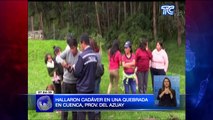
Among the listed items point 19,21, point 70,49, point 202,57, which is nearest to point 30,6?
point 19,21

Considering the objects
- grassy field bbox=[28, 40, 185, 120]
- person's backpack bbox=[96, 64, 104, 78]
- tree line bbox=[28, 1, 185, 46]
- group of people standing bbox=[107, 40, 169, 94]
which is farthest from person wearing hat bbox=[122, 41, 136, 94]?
person's backpack bbox=[96, 64, 104, 78]

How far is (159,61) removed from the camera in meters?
7.80

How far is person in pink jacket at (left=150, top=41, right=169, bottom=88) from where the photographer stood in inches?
306

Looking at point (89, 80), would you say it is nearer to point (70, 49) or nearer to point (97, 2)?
point (70, 49)

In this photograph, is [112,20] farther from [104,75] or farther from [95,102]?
[95,102]

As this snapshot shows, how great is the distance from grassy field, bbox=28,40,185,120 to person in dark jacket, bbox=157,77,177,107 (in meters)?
0.13

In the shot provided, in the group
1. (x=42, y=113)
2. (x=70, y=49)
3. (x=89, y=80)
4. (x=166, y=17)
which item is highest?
(x=166, y=17)

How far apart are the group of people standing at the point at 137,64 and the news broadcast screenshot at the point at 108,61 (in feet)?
0.05

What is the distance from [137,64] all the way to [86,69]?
32.0 inches

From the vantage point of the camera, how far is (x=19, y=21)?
7559 mm

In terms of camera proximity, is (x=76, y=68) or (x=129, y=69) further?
(x=129, y=69)

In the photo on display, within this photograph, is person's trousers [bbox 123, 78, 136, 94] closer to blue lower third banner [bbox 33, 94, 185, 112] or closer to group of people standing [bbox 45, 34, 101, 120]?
blue lower third banner [bbox 33, 94, 185, 112]

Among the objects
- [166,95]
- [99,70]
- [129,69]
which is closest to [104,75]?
[99,70]

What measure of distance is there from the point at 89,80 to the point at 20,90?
107 cm
